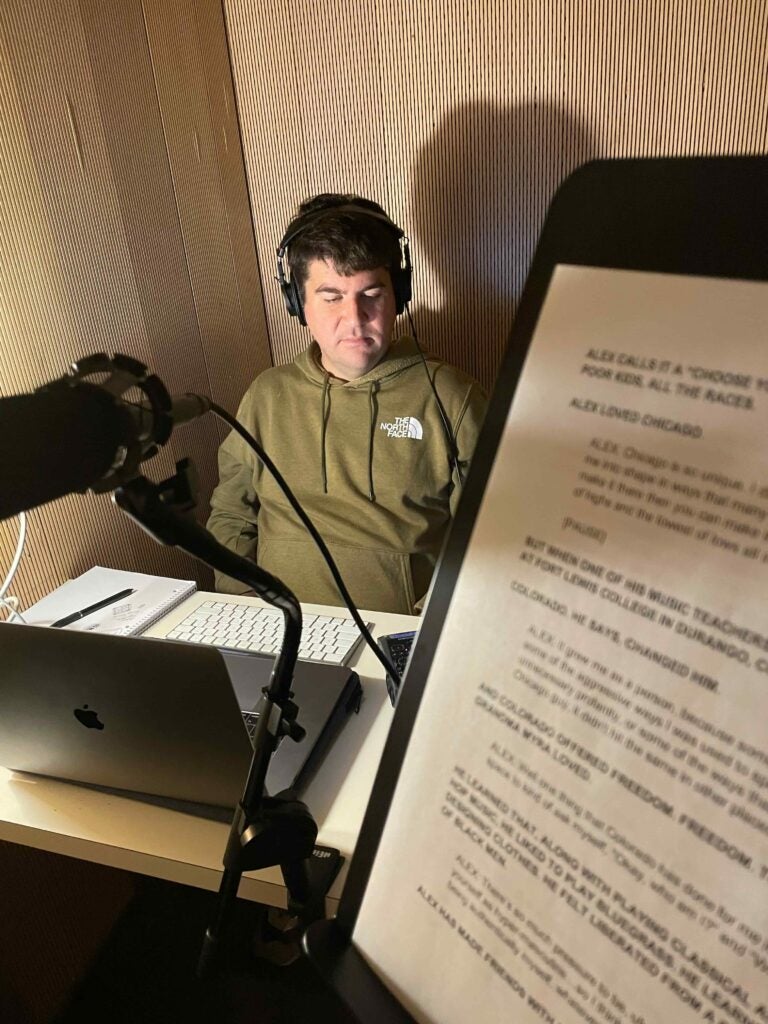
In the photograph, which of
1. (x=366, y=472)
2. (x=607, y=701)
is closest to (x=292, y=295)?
(x=366, y=472)

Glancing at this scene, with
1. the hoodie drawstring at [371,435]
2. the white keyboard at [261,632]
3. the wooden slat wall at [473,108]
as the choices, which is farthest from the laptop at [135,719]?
the wooden slat wall at [473,108]

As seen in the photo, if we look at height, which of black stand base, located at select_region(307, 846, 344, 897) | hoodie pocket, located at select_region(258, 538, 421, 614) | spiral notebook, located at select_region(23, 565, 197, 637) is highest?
spiral notebook, located at select_region(23, 565, 197, 637)

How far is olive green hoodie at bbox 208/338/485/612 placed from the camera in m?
1.32

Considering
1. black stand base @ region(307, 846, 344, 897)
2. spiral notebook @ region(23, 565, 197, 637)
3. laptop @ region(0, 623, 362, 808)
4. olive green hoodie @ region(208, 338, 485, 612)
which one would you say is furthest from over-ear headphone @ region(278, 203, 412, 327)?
black stand base @ region(307, 846, 344, 897)

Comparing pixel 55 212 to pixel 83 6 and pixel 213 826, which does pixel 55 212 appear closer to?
pixel 83 6

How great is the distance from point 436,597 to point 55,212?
1.13 meters

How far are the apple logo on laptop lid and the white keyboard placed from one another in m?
0.28

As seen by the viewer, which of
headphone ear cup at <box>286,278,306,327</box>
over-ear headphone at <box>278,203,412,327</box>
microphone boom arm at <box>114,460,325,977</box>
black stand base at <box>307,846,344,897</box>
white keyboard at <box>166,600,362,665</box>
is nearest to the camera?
microphone boom arm at <box>114,460,325,977</box>

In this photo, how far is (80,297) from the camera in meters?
1.20

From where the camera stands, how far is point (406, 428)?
52.2 inches

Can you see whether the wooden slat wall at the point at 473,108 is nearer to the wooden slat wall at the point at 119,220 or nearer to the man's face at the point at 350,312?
the wooden slat wall at the point at 119,220

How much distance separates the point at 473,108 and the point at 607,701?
147 centimetres

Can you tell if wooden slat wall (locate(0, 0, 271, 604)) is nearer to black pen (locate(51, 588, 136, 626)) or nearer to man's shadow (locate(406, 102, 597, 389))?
black pen (locate(51, 588, 136, 626))

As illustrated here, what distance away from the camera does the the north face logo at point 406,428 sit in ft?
4.34
